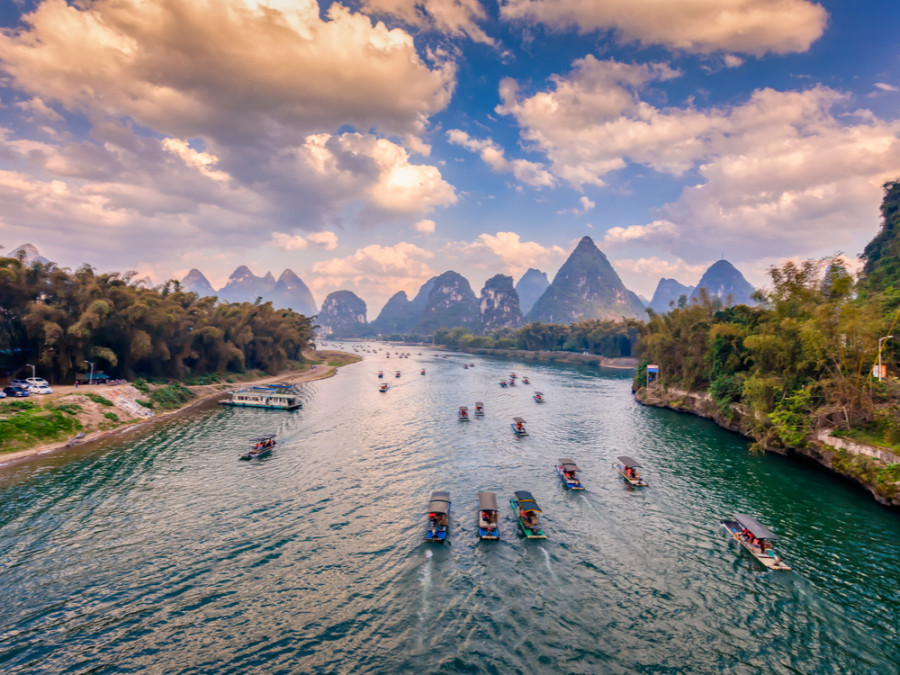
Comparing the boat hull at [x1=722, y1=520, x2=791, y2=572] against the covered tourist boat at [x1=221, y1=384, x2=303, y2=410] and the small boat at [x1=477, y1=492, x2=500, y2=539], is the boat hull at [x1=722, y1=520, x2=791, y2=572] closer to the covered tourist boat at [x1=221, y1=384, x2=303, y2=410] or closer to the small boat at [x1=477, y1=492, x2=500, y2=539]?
the small boat at [x1=477, y1=492, x2=500, y2=539]

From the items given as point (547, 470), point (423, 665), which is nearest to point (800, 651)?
point (423, 665)

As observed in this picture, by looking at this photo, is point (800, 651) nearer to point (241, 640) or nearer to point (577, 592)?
point (577, 592)

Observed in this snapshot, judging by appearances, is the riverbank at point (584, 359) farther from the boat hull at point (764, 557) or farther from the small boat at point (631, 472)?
the boat hull at point (764, 557)

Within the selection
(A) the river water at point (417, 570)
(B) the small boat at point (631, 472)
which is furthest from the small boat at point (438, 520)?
(B) the small boat at point (631, 472)

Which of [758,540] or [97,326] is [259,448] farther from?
[758,540]

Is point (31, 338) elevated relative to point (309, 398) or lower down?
elevated

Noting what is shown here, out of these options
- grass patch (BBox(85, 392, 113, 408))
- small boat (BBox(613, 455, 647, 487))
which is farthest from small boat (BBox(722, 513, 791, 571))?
grass patch (BBox(85, 392, 113, 408))
